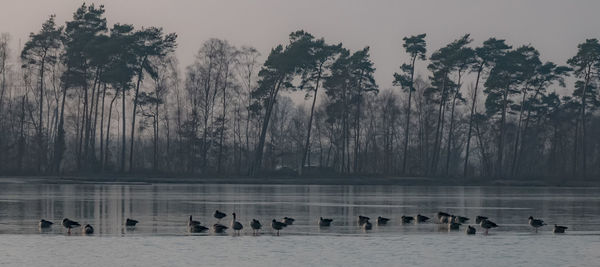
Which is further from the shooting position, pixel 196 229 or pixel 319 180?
pixel 319 180

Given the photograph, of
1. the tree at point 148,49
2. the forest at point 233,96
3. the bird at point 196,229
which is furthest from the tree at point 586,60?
the bird at point 196,229

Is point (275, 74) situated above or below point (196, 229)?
above

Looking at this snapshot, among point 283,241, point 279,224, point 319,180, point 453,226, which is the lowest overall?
point 283,241

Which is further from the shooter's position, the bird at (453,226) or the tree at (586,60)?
the tree at (586,60)

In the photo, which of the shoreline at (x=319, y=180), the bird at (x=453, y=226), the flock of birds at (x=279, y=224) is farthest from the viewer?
the shoreline at (x=319, y=180)

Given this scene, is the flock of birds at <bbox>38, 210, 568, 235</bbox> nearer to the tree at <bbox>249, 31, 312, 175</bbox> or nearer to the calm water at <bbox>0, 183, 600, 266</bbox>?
the calm water at <bbox>0, 183, 600, 266</bbox>

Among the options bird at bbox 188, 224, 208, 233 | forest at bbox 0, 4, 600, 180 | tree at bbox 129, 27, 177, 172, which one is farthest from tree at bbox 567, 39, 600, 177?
bird at bbox 188, 224, 208, 233

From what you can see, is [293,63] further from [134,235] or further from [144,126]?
[134,235]

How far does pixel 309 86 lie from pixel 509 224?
66.5 meters

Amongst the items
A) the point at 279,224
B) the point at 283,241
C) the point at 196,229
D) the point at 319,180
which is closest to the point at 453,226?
the point at 279,224

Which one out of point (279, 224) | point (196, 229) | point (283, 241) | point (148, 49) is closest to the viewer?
point (283, 241)

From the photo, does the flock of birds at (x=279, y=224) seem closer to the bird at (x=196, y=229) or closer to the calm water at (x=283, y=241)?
the bird at (x=196, y=229)

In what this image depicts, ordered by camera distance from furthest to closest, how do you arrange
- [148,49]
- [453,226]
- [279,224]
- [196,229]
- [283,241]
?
[148,49]
[453,226]
[279,224]
[196,229]
[283,241]

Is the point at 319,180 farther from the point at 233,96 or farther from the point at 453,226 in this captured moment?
the point at 453,226
